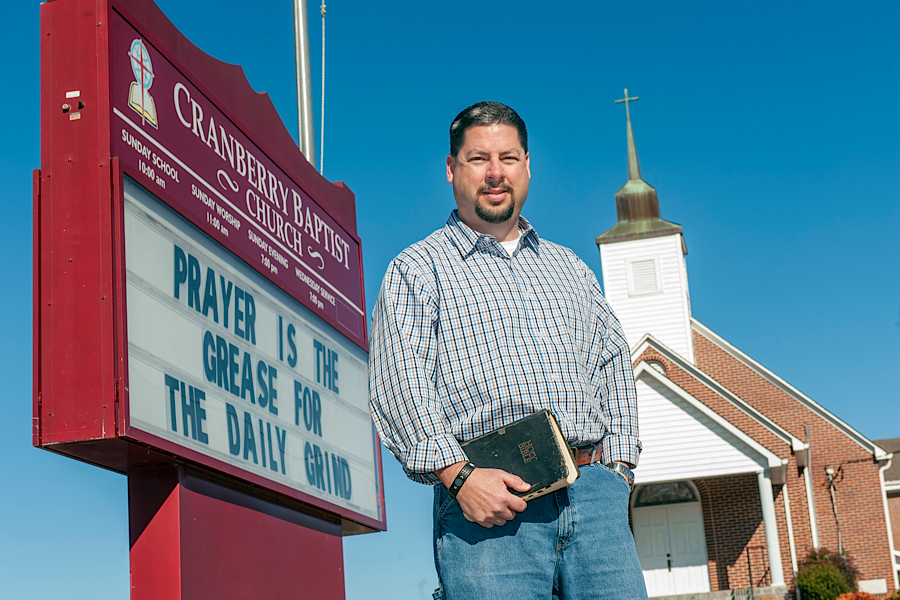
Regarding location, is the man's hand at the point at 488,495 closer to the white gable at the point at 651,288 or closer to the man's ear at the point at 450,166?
the man's ear at the point at 450,166

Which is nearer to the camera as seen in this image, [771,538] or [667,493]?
[771,538]

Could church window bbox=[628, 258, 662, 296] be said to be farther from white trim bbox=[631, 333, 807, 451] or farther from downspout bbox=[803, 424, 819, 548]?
downspout bbox=[803, 424, 819, 548]

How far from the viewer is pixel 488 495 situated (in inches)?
106

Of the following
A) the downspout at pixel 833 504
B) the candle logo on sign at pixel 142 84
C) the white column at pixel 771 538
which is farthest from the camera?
the downspout at pixel 833 504

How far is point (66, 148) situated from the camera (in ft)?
13.7

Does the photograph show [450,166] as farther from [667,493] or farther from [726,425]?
[667,493]

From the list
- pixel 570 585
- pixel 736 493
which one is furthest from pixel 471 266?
pixel 736 493

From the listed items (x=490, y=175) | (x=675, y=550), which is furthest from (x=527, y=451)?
(x=675, y=550)

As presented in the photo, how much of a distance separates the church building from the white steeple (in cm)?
49

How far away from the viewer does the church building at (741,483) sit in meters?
19.4

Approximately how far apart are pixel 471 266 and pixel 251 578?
249cm

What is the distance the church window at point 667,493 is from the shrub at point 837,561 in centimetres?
258

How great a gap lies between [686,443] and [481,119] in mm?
17296

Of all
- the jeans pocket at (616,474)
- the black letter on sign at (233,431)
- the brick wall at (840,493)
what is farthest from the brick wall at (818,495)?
the jeans pocket at (616,474)
